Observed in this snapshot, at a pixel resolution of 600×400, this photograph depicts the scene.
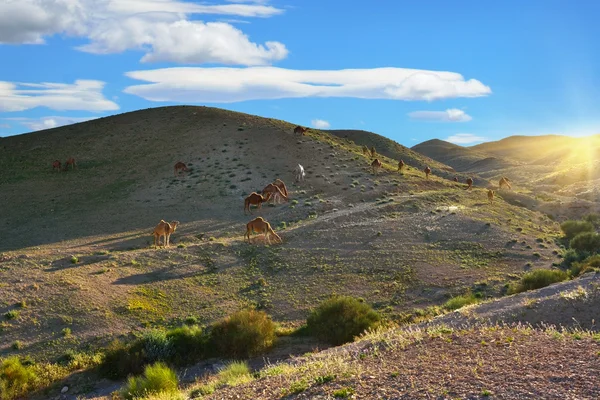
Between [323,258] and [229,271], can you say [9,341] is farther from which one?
[323,258]

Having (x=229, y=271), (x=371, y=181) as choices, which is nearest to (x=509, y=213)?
(x=371, y=181)

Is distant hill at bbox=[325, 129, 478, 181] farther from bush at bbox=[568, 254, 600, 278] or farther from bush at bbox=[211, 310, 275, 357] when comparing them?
bush at bbox=[211, 310, 275, 357]

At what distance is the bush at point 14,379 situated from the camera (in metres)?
20.7

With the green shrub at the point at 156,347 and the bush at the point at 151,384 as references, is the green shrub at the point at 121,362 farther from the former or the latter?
the bush at the point at 151,384

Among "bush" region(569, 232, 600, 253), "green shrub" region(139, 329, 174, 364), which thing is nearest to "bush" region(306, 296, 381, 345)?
"green shrub" region(139, 329, 174, 364)

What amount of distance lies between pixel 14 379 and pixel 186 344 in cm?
653

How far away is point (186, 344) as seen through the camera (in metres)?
24.3

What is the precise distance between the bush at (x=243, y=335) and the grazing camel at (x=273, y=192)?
2290 centimetres

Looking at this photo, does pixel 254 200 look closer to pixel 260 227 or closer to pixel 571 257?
pixel 260 227

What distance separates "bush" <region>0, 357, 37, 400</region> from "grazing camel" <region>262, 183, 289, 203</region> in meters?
27.4

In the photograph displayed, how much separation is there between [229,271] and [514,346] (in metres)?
22.3

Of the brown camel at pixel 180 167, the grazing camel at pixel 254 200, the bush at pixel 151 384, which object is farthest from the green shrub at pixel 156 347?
the brown camel at pixel 180 167

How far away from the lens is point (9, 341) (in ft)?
79.7

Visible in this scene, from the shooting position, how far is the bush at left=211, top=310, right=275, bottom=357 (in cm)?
2405
